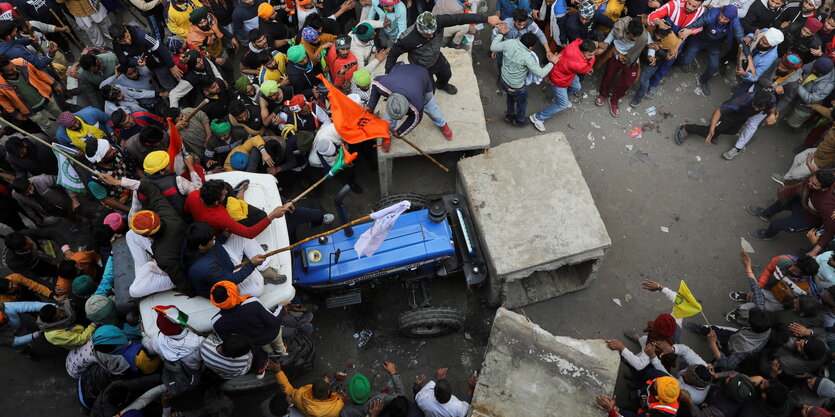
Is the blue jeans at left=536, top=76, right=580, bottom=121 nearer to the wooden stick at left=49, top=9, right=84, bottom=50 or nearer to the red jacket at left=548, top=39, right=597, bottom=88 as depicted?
the red jacket at left=548, top=39, right=597, bottom=88

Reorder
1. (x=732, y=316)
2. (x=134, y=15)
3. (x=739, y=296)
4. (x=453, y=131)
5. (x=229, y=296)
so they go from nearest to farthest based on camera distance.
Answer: (x=229, y=296)
(x=732, y=316)
(x=739, y=296)
(x=453, y=131)
(x=134, y=15)

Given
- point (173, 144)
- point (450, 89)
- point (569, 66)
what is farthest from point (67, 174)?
point (569, 66)

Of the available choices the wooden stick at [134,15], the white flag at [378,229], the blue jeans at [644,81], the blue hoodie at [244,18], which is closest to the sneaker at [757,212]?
the blue jeans at [644,81]

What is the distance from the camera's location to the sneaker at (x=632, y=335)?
6.37 meters

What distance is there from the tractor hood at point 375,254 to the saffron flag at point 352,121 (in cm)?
119

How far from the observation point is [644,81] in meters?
8.28

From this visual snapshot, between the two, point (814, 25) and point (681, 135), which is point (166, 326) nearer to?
point (681, 135)

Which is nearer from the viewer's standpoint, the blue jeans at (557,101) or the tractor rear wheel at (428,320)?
the tractor rear wheel at (428,320)

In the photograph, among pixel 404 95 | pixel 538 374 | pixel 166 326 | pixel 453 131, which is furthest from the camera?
pixel 453 131

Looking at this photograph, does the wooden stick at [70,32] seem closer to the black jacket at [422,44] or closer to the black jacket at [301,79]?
the black jacket at [301,79]

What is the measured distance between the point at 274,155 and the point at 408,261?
2342 millimetres

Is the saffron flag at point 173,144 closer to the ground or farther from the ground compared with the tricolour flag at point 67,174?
farther from the ground

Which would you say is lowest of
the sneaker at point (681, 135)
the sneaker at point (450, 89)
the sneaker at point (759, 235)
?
the sneaker at point (759, 235)

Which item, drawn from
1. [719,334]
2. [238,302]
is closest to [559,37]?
[719,334]
